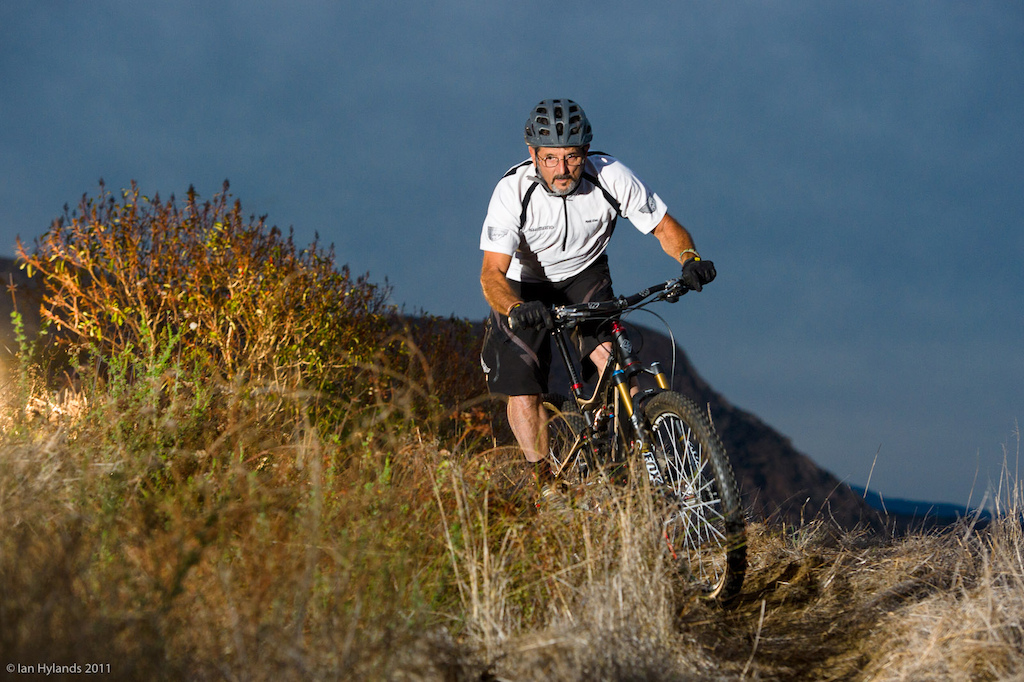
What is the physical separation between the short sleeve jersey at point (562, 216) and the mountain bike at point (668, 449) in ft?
2.44

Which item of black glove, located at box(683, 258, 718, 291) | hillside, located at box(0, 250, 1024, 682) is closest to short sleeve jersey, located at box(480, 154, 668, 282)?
black glove, located at box(683, 258, 718, 291)

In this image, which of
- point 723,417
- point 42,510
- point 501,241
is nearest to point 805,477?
point 723,417

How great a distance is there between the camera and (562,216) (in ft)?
16.1

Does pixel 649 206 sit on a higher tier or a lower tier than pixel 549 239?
higher

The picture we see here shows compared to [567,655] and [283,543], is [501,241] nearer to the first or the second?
[283,543]

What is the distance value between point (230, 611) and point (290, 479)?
1.53m

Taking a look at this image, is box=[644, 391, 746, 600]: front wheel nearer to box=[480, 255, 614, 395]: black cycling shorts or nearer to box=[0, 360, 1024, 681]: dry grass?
box=[0, 360, 1024, 681]: dry grass

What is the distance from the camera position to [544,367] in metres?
5.02

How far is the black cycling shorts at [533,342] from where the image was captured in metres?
4.92

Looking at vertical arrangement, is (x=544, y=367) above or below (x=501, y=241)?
below

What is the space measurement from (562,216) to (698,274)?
3.52ft

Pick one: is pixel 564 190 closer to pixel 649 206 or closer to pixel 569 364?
pixel 649 206

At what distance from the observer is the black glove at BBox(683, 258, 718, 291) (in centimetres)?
411

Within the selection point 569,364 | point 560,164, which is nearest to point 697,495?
point 569,364
